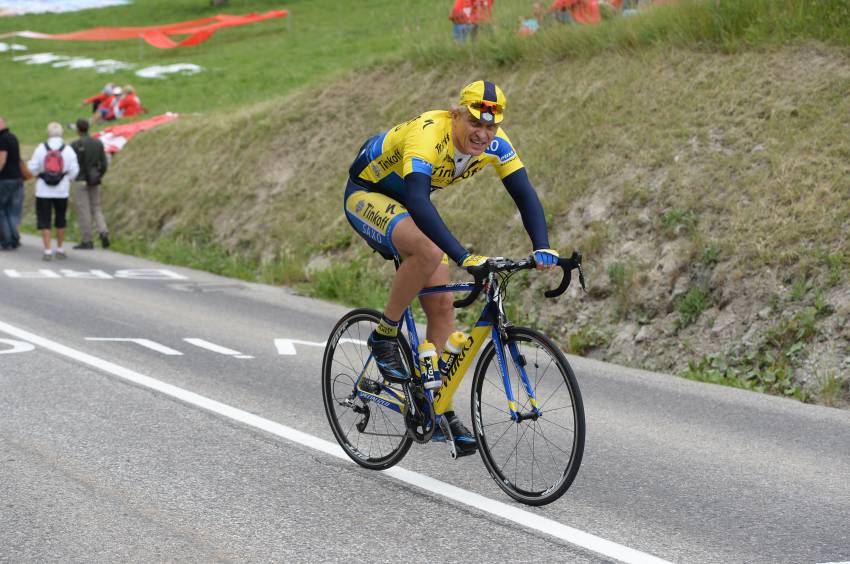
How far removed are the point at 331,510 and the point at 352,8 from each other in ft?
152

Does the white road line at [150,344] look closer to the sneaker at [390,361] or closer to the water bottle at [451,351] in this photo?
the sneaker at [390,361]

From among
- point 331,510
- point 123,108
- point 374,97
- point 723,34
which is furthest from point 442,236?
point 123,108

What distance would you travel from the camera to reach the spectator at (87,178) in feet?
63.6

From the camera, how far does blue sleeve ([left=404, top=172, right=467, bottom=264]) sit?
17.2 ft

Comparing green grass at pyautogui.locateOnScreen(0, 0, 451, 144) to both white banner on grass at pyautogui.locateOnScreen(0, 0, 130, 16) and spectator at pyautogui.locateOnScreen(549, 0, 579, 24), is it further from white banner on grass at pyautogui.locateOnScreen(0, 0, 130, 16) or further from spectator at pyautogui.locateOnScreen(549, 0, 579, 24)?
white banner on grass at pyautogui.locateOnScreen(0, 0, 130, 16)

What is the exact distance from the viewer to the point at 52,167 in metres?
18.3

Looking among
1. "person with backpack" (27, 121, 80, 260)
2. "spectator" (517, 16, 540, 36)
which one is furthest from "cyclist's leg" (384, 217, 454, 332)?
"person with backpack" (27, 121, 80, 260)

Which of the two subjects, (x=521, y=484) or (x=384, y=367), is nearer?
(x=521, y=484)

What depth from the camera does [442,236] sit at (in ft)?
17.4

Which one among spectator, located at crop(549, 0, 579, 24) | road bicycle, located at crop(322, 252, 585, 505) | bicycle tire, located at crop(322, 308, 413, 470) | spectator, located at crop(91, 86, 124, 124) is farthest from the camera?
spectator, located at crop(91, 86, 124, 124)

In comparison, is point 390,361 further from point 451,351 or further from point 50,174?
point 50,174

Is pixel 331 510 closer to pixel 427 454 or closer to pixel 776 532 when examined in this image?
pixel 427 454

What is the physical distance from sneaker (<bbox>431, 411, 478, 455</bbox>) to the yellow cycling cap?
60.2 inches

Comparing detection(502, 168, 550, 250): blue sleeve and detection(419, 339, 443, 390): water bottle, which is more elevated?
detection(502, 168, 550, 250): blue sleeve
